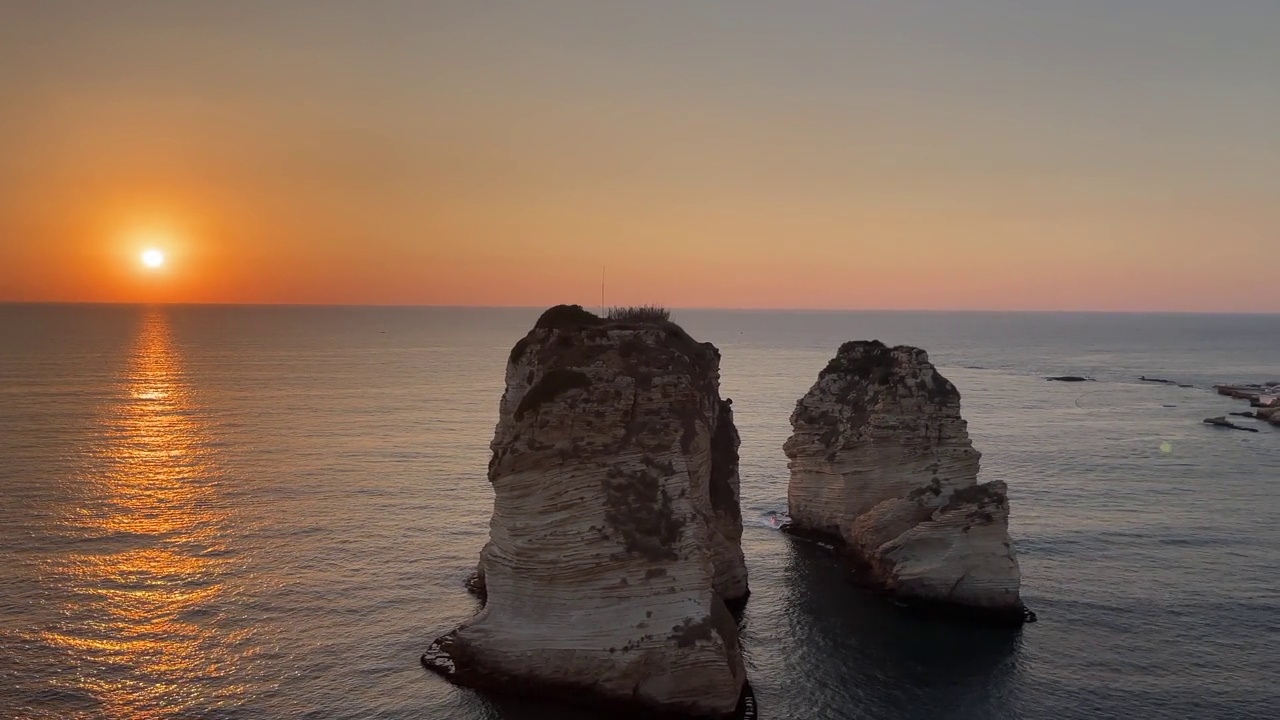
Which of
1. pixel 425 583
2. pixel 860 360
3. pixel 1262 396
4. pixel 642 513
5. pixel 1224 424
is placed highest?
pixel 860 360

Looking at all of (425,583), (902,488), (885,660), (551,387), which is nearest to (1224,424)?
(902,488)

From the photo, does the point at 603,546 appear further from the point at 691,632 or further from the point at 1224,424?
the point at 1224,424

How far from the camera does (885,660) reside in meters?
37.6

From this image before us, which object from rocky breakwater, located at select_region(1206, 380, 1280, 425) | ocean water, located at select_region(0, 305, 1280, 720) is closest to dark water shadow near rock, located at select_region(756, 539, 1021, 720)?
ocean water, located at select_region(0, 305, 1280, 720)

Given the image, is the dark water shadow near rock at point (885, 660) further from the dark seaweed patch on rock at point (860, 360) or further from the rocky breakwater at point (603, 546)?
the dark seaweed patch on rock at point (860, 360)

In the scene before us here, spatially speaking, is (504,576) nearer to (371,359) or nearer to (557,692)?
(557,692)

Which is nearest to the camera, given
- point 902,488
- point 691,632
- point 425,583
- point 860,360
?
point 691,632

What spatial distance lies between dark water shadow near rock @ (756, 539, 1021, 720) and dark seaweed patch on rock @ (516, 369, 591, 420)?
46.1 feet

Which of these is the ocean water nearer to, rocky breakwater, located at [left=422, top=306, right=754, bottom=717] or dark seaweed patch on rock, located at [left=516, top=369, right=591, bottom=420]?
rocky breakwater, located at [left=422, top=306, right=754, bottom=717]

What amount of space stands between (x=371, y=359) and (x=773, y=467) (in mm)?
137622

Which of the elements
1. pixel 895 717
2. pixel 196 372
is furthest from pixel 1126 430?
pixel 196 372

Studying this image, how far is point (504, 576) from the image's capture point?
34344 mm

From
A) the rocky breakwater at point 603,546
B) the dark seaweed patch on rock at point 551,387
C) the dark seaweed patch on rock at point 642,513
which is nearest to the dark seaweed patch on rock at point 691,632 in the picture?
the rocky breakwater at point 603,546

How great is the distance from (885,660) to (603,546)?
1406cm
